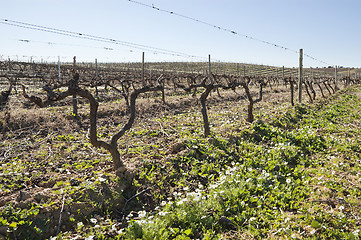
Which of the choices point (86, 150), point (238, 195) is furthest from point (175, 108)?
point (238, 195)

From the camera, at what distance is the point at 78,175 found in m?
5.25

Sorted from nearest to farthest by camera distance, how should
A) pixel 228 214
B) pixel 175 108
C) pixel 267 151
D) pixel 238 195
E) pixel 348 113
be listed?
1. pixel 228 214
2. pixel 238 195
3. pixel 267 151
4. pixel 348 113
5. pixel 175 108

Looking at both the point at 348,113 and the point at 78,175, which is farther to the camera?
the point at 348,113

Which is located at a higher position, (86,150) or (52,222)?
(86,150)

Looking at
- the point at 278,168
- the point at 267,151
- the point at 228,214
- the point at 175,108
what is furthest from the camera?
the point at 175,108

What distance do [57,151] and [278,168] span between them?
6.09 metres

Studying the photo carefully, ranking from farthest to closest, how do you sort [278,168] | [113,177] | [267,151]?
[267,151] < [278,168] < [113,177]

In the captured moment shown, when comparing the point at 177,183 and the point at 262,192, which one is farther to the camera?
the point at 177,183

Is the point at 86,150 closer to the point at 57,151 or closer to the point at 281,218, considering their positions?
the point at 57,151

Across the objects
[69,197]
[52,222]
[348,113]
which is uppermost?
[348,113]

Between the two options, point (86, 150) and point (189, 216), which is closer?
point (189, 216)

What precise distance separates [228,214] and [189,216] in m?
0.72

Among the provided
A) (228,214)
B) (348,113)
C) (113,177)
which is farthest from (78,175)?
(348,113)

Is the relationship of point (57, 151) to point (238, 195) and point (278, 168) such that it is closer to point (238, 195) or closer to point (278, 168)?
point (238, 195)
